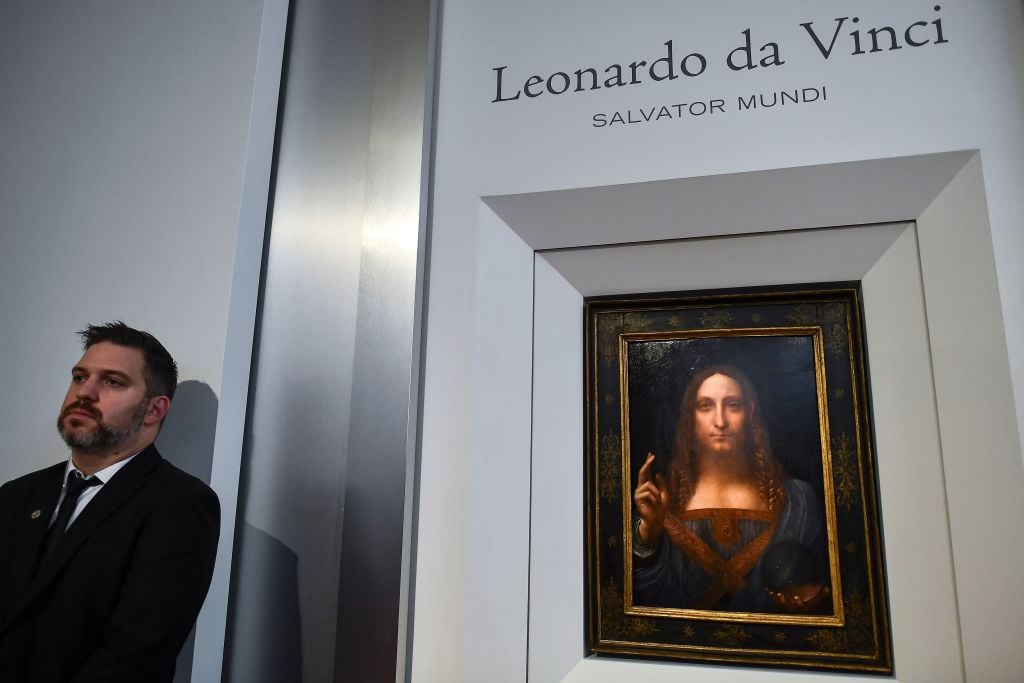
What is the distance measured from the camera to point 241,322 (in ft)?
7.00

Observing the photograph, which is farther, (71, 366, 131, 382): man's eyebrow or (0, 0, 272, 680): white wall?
(0, 0, 272, 680): white wall

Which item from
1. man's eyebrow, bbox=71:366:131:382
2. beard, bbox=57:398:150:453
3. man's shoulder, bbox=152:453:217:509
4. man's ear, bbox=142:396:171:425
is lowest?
man's shoulder, bbox=152:453:217:509

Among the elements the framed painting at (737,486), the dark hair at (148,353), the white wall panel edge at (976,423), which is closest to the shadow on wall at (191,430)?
the dark hair at (148,353)

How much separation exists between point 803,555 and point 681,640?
39 cm

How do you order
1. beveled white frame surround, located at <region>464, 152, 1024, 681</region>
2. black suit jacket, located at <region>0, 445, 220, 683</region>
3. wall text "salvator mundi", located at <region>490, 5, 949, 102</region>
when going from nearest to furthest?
black suit jacket, located at <region>0, 445, 220, 683</region>, beveled white frame surround, located at <region>464, 152, 1024, 681</region>, wall text "salvator mundi", located at <region>490, 5, 949, 102</region>

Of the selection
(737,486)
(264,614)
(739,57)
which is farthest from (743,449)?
(264,614)

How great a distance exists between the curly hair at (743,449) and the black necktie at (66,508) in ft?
4.73

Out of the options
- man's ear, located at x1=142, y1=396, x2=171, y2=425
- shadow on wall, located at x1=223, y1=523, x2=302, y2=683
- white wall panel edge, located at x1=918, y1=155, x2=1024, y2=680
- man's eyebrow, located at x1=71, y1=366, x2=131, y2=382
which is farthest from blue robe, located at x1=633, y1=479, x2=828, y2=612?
man's eyebrow, located at x1=71, y1=366, x2=131, y2=382

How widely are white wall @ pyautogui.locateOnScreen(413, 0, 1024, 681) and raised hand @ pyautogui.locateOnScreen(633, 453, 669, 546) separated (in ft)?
1.08

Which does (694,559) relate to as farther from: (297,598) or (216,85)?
(216,85)

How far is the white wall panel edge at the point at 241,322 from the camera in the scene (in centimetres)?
200

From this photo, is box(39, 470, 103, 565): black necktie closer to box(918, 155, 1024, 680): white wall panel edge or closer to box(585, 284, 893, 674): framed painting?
box(585, 284, 893, 674): framed painting

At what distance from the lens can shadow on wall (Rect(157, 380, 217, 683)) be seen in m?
2.00

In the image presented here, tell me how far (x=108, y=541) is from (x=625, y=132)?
1586mm
